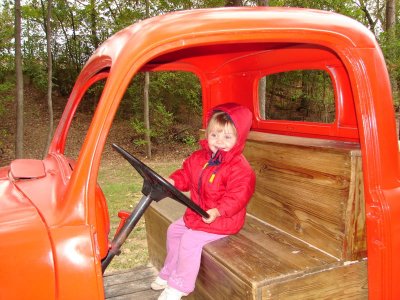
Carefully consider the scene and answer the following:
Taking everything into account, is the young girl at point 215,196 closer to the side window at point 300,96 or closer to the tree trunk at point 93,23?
the side window at point 300,96

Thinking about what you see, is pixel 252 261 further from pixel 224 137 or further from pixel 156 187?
pixel 224 137

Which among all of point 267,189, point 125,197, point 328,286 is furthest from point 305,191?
point 125,197

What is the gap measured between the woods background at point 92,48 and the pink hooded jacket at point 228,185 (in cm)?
923

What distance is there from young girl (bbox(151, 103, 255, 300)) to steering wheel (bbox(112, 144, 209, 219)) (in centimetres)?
26

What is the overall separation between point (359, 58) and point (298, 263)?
3.38ft

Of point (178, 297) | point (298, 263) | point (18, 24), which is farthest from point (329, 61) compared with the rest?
point (18, 24)

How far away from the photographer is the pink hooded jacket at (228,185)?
2.28 meters

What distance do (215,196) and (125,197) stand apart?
4.64 m

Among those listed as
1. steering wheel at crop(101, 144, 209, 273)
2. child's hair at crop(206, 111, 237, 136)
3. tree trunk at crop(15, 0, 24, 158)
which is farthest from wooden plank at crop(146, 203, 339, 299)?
tree trunk at crop(15, 0, 24, 158)

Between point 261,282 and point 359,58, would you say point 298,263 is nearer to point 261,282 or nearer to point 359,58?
point 261,282

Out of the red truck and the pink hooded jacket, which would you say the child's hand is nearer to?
the pink hooded jacket

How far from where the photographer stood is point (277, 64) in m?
2.78

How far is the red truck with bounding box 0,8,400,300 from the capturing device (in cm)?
141

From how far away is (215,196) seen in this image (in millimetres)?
2402
